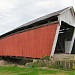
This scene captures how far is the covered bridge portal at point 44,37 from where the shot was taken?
16906 millimetres

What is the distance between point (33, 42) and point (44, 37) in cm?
185

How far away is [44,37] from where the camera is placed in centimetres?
1773

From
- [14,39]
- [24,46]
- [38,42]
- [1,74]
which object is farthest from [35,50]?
[1,74]

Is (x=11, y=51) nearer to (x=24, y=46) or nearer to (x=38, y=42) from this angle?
(x=24, y=46)

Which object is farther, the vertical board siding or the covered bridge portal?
the vertical board siding

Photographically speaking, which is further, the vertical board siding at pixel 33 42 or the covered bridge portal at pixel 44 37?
the vertical board siding at pixel 33 42

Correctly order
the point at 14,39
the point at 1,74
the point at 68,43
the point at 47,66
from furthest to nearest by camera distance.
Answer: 1. the point at 14,39
2. the point at 68,43
3. the point at 47,66
4. the point at 1,74

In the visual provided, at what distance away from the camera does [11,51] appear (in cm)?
→ 2402

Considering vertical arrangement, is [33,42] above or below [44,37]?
below

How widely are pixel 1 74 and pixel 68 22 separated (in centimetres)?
873

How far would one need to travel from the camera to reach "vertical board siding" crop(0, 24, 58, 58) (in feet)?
56.3

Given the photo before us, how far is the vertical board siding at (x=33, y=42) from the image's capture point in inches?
676

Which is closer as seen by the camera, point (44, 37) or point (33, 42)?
point (44, 37)

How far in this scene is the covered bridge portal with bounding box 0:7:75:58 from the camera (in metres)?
16.9
